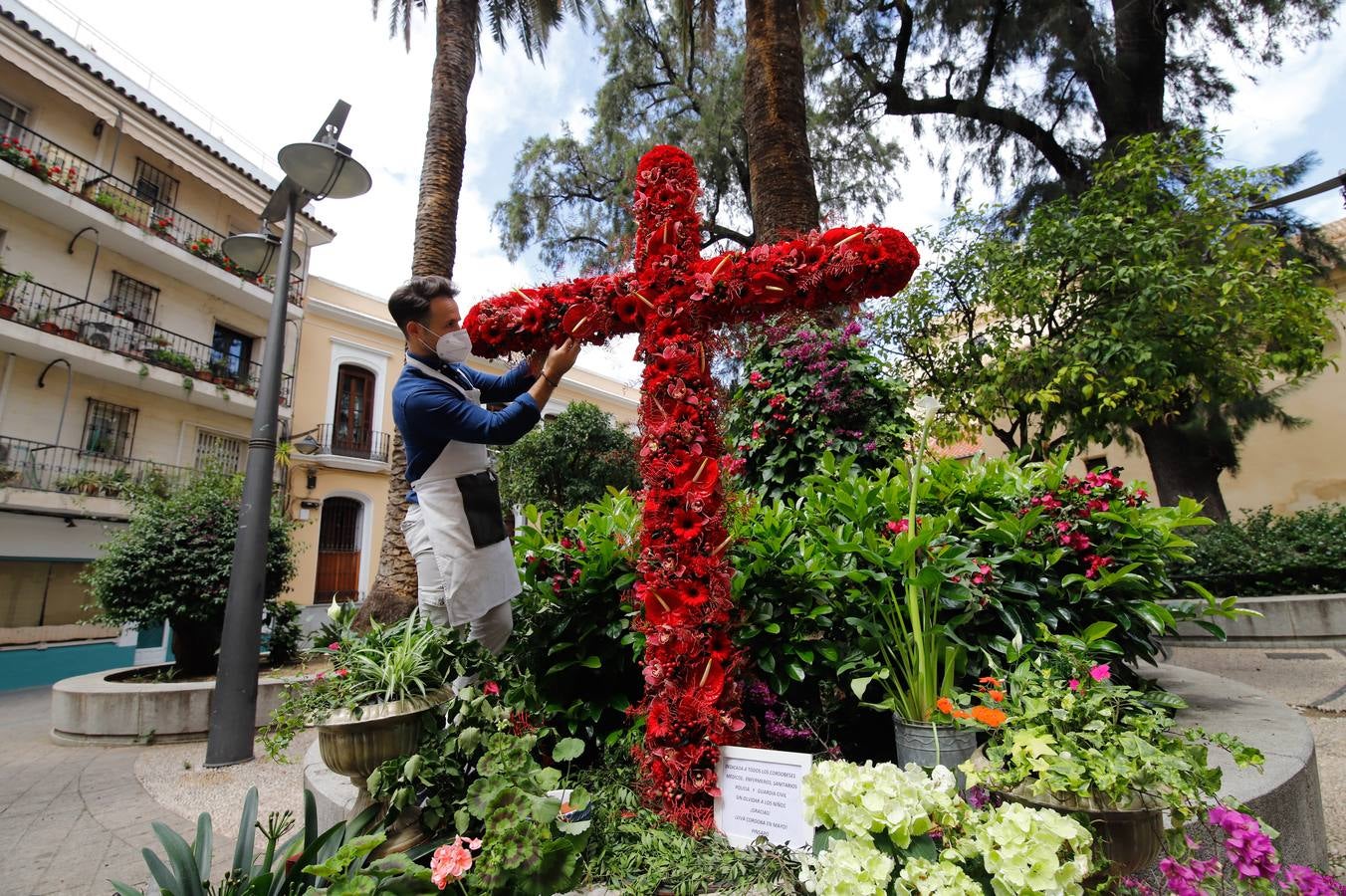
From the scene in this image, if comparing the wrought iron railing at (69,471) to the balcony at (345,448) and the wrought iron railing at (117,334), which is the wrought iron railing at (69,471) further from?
the balcony at (345,448)

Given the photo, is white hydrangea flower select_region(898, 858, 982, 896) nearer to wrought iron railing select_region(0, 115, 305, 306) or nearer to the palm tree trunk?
the palm tree trunk

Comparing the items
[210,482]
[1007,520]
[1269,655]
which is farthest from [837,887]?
[210,482]

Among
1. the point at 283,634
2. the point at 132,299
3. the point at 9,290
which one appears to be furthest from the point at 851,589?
the point at 132,299

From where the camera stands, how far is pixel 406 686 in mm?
2018

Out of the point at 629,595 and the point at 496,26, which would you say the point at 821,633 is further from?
the point at 496,26

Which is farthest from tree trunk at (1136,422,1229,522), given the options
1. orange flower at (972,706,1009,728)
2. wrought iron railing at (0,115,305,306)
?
wrought iron railing at (0,115,305,306)

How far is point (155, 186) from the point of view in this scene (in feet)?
47.6

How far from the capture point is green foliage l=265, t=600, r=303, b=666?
291 inches

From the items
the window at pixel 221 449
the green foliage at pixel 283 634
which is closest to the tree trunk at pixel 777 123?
the green foliage at pixel 283 634

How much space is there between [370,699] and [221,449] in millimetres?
16634

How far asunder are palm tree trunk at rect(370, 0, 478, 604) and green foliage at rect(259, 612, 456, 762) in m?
5.10

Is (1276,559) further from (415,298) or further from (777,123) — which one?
(415,298)

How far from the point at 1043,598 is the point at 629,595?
1680 millimetres

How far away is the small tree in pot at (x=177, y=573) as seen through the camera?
245 inches
